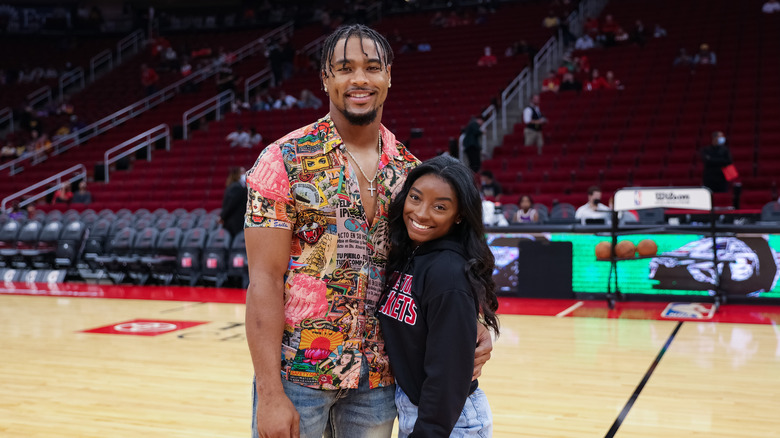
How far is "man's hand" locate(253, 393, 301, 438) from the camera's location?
1522 millimetres

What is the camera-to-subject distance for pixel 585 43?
1592 centimetres

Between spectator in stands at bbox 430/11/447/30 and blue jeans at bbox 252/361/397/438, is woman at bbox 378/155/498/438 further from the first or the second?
spectator in stands at bbox 430/11/447/30

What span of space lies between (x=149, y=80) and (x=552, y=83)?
11061mm

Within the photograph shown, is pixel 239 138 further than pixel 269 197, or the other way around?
pixel 239 138

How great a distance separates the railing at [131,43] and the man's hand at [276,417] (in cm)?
2404

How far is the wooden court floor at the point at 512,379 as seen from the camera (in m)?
3.68

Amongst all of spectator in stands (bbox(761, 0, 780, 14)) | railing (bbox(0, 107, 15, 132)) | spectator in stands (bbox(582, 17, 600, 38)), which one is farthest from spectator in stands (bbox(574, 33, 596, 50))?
railing (bbox(0, 107, 15, 132))

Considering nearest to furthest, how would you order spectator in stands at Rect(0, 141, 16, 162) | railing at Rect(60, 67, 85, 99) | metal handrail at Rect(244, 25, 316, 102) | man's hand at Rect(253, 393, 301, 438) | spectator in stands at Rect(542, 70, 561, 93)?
man's hand at Rect(253, 393, 301, 438), spectator in stands at Rect(542, 70, 561, 93), spectator in stands at Rect(0, 141, 16, 162), metal handrail at Rect(244, 25, 316, 102), railing at Rect(60, 67, 85, 99)

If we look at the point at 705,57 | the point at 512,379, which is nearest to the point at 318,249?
the point at 512,379

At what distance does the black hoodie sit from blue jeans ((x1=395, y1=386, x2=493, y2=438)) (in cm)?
4

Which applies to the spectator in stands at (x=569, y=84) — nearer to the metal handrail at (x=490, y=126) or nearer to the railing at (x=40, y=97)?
the metal handrail at (x=490, y=126)

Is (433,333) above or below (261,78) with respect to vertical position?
below

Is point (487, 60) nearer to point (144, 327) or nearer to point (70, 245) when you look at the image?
point (70, 245)

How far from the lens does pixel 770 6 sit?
613 inches
